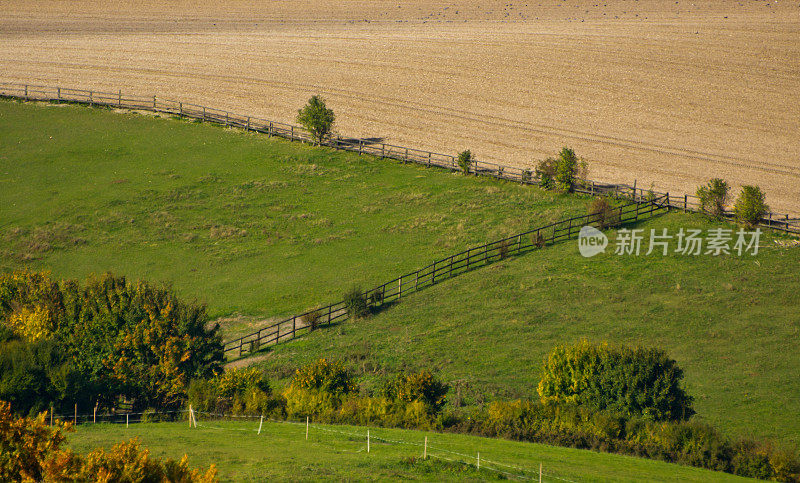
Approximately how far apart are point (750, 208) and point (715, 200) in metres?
2.72

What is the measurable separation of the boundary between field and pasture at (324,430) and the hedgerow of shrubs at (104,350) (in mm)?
1016

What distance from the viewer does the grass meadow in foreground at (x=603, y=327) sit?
36062mm

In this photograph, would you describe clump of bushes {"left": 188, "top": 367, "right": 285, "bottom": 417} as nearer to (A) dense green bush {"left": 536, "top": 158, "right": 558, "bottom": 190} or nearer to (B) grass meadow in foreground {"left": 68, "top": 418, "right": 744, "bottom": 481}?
(B) grass meadow in foreground {"left": 68, "top": 418, "right": 744, "bottom": 481}

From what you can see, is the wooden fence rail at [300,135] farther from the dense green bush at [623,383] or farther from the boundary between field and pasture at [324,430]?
the boundary between field and pasture at [324,430]

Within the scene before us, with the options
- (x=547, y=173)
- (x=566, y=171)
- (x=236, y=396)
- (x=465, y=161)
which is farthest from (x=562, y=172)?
(x=236, y=396)

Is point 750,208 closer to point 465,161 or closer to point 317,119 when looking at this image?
point 465,161

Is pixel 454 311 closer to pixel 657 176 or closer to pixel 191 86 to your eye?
pixel 657 176

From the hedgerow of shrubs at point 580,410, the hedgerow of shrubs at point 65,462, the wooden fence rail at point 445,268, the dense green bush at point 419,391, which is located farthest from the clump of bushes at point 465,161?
the hedgerow of shrubs at point 65,462

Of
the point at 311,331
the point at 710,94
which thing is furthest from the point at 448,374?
the point at 710,94

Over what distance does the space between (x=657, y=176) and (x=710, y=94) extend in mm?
23456

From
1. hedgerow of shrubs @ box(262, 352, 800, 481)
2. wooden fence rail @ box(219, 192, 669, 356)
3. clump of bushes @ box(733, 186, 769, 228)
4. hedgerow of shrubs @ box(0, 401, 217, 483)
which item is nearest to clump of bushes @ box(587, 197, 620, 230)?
wooden fence rail @ box(219, 192, 669, 356)

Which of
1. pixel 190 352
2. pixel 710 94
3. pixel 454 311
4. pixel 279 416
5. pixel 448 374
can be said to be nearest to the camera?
pixel 279 416

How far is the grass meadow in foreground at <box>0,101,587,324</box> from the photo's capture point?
5412 centimetres

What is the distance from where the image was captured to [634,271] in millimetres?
48375
